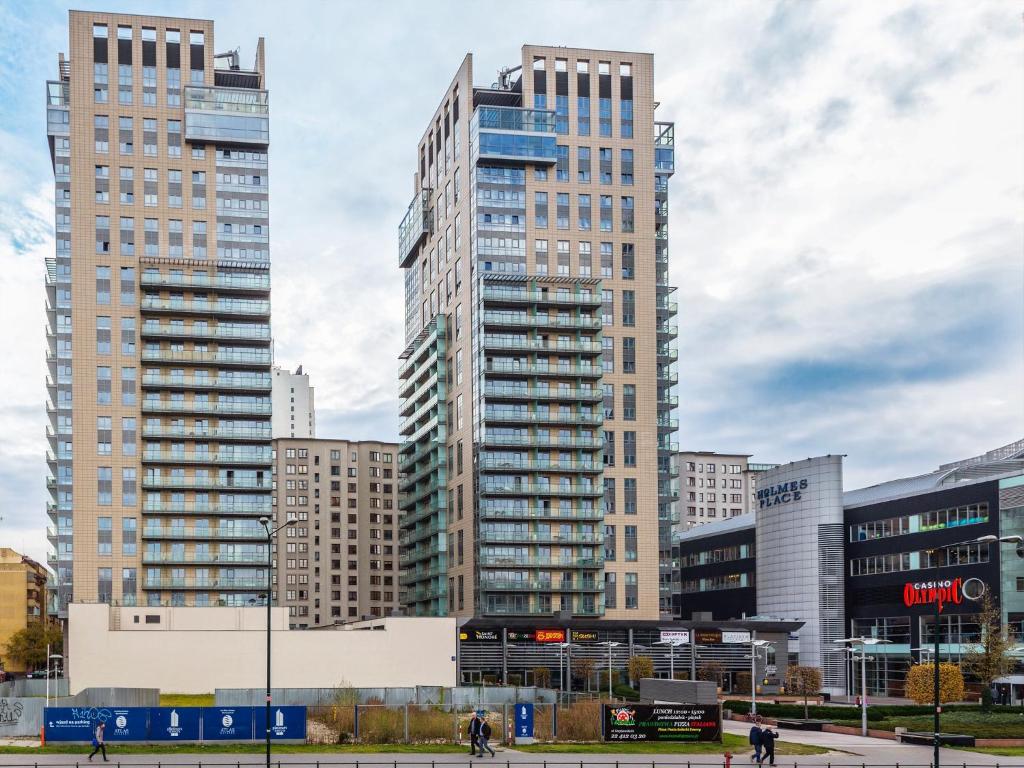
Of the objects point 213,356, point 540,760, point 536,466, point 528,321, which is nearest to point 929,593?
point 536,466

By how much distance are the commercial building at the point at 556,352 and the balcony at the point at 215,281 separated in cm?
2255

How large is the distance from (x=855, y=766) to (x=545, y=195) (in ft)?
285

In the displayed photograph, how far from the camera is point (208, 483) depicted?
120688mm

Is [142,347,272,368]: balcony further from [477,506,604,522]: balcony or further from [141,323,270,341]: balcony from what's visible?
[477,506,604,522]: balcony

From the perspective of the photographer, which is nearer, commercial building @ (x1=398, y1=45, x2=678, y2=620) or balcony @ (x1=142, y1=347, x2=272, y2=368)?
balcony @ (x1=142, y1=347, x2=272, y2=368)

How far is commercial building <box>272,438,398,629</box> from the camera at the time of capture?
18675cm

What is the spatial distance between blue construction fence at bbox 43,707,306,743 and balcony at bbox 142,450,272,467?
217 feet

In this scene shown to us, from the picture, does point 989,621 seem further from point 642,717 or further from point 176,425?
point 176,425

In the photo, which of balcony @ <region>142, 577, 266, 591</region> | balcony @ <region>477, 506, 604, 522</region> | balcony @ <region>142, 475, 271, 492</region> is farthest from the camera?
balcony @ <region>477, 506, 604, 522</region>

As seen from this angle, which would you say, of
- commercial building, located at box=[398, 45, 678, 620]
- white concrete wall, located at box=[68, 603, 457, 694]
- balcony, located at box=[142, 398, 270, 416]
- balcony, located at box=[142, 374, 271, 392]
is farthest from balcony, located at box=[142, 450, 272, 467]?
commercial building, located at box=[398, 45, 678, 620]

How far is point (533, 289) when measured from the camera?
128 metres

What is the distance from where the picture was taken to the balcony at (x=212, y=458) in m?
120

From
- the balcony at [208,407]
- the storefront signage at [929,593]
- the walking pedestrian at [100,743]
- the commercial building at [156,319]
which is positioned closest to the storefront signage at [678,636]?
the storefront signage at [929,593]

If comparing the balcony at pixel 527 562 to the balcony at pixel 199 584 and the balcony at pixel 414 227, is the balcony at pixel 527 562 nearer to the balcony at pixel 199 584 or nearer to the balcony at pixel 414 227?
the balcony at pixel 199 584
